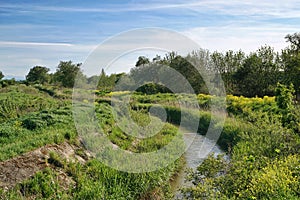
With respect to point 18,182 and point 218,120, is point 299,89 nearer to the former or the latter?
point 218,120

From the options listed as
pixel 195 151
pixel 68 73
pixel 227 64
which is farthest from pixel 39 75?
pixel 195 151

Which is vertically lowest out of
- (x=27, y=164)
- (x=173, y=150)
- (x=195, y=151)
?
(x=195, y=151)

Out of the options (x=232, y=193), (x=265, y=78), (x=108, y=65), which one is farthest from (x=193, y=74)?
(x=232, y=193)

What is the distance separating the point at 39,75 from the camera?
253 feet

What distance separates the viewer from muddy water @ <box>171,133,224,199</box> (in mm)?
10961

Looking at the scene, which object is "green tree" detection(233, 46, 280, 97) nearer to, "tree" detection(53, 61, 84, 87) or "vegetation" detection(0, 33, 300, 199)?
"vegetation" detection(0, 33, 300, 199)

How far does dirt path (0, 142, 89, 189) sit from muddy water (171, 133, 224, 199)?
313cm

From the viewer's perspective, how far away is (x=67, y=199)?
7.10 meters

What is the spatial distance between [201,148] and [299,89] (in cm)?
1233

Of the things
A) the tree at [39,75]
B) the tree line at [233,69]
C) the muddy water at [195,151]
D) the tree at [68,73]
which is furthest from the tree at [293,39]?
the tree at [39,75]

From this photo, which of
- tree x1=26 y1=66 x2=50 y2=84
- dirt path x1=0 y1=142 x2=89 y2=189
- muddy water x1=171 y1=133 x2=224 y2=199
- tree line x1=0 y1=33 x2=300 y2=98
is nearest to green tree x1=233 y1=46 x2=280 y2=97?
tree line x1=0 y1=33 x2=300 y2=98

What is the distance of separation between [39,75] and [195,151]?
68231mm

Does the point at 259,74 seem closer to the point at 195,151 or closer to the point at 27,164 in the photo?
the point at 195,151

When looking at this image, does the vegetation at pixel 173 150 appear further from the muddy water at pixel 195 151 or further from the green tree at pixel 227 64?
the green tree at pixel 227 64
